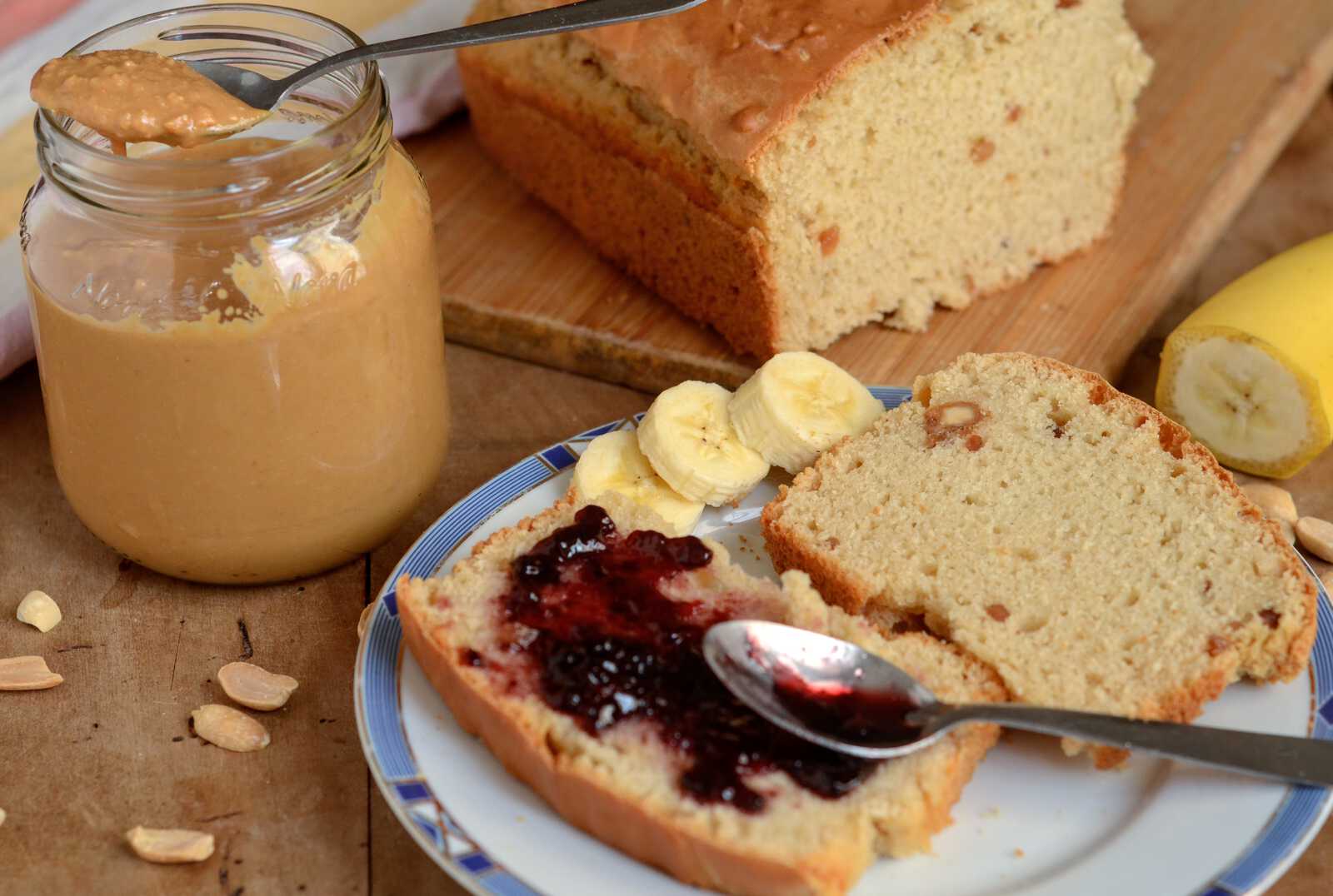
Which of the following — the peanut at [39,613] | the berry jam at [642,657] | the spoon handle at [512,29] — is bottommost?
the peanut at [39,613]

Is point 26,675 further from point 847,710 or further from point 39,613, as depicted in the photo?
point 847,710

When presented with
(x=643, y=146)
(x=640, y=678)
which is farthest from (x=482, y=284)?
(x=640, y=678)

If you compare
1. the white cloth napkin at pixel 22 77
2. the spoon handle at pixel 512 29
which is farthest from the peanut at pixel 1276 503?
the white cloth napkin at pixel 22 77

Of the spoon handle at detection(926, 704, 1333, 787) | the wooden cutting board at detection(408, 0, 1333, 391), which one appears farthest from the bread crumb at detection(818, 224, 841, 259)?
the spoon handle at detection(926, 704, 1333, 787)

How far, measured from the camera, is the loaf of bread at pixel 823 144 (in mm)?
3100

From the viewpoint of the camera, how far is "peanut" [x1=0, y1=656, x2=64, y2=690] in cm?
267

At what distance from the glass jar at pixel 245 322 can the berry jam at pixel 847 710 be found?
965 millimetres

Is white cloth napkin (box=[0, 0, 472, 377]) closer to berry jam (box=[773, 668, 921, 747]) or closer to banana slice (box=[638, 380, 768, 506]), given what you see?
banana slice (box=[638, 380, 768, 506])

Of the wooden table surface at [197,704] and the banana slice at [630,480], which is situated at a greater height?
the banana slice at [630,480]

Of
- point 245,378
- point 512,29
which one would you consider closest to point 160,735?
point 245,378

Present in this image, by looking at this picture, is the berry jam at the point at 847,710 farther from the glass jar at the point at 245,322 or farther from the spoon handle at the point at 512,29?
the spoon handle at the point at 512,29

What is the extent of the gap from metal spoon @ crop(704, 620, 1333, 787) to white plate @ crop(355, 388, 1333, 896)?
0.22ft

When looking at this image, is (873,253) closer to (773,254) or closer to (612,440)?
(773,254)

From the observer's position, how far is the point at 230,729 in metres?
2.56
